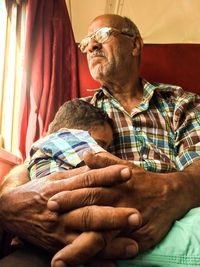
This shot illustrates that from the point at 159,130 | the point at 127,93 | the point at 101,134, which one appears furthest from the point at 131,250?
the point at 127,93

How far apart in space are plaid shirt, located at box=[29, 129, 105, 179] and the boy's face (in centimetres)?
17

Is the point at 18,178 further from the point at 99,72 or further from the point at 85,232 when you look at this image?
the point at 99,72

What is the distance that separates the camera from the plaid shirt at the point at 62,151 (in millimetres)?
753

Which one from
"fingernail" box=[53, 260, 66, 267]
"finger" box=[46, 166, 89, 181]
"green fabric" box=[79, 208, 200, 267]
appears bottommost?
"green fabric" box=[79, 208, 200, 267]

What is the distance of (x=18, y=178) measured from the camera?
2.99 ft

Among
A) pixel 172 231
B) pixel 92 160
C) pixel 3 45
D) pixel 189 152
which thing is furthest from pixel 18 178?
pixel 3 45

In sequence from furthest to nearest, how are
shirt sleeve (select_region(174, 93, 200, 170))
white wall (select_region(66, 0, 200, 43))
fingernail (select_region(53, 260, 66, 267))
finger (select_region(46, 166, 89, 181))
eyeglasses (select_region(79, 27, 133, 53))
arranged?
white wall (select_region(66, 0, 200, 43))
eyeglasses (select_region(79, 27, 133, 53))
shirt sleeve (select_region(174, 93, 200, 170))
finger (select_region(46, 166, 89, 181))
fingernail (select_region(53, 260, 66, 267))

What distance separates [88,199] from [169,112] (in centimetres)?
85

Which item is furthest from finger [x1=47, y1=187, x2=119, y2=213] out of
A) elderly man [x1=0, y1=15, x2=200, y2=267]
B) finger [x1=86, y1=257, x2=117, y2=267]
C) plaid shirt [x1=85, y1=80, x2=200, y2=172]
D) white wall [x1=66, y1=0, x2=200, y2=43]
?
white wall [x1=66, y1=0, x2=200, y2=43]

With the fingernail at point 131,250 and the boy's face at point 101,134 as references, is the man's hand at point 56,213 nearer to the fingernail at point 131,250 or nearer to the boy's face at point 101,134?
the fingernail at point 131,250

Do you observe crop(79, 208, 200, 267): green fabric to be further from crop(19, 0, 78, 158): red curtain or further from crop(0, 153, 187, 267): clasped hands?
crop(19, 0, 78, 158): red curtain

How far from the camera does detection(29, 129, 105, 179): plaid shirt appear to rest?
0.75 meters

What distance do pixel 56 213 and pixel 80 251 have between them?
0.11 meters

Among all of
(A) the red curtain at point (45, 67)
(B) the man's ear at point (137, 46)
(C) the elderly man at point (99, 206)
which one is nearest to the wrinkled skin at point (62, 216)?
(C) the elderly man at point (99, 206)
